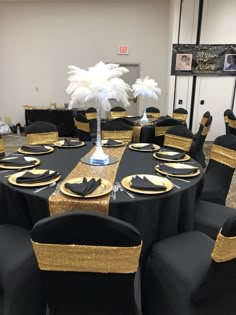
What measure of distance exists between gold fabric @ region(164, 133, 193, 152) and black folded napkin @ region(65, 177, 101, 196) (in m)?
1.70

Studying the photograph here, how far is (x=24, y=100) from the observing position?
8.02 metres

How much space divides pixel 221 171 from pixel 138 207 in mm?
1334

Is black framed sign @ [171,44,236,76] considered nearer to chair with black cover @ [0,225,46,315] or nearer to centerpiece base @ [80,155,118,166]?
centerpiece base @ [80,155,118,166]

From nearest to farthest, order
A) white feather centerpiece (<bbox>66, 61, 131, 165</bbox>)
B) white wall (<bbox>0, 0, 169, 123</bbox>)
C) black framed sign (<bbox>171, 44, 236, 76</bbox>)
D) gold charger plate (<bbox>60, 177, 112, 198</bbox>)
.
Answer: gold charger plate (<bbox>60, 177, 112, 198</bbox>), white feather centerpiece (<bbox>66, 61, 131, 165</bbox>), black framed sign (<bbox>171, 44, 236, 76</bbox>), white wall (<bbox>0, 0, 169, 123</bbox>)

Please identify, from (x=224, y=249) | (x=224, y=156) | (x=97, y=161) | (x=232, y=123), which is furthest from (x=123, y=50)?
(x=224, y=249)

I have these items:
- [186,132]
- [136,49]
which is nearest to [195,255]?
[186,132]

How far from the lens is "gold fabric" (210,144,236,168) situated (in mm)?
2561

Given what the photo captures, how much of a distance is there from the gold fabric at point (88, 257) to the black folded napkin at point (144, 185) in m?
0.64

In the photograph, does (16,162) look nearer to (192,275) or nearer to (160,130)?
(192,275)

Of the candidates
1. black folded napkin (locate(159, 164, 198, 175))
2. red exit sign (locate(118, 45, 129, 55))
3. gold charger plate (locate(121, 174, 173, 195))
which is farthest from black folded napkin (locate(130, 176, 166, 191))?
red exit sign (locate(118, 45, 129, 55))

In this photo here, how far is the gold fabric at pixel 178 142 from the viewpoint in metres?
3.27

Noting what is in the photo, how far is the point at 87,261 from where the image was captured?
3.87 ft

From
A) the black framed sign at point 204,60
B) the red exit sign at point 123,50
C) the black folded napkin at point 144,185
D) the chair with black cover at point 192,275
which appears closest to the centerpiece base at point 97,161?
the black folded napkin at point 144,185

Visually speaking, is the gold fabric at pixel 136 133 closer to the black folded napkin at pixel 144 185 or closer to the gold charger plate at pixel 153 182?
the gold charger plate at pixel 153 182
